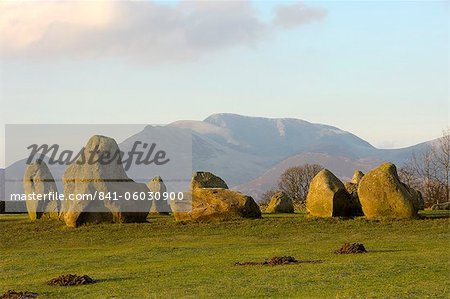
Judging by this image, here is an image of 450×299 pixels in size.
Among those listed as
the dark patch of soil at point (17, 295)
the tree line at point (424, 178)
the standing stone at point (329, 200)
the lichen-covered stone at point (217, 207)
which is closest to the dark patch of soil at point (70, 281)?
the dark patch of soil at point (17, 295)

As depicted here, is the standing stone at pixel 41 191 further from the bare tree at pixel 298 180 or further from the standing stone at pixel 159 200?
the bare tree at pixel 298 180

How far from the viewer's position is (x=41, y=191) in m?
52.9

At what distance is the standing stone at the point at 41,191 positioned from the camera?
51.6 metres

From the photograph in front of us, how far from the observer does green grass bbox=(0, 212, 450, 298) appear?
2041 centimetres

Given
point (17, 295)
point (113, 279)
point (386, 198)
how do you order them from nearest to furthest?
point (17, 295) < point (113, 279) < point (386, 198)

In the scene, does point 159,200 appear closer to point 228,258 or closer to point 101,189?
point 101,189

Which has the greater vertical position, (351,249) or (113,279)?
(351,249)

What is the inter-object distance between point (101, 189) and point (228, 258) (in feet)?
63.3

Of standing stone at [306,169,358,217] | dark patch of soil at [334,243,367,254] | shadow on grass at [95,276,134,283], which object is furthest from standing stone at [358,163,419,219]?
shadow on grass at [95,276,134,283]

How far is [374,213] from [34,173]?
1006 inches

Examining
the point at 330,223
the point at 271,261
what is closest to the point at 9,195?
the point at 330,223

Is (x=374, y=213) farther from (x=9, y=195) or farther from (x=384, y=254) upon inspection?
(x=9, y=195)

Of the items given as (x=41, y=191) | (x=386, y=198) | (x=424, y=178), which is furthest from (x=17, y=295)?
(x=424, y=178)

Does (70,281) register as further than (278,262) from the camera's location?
No
